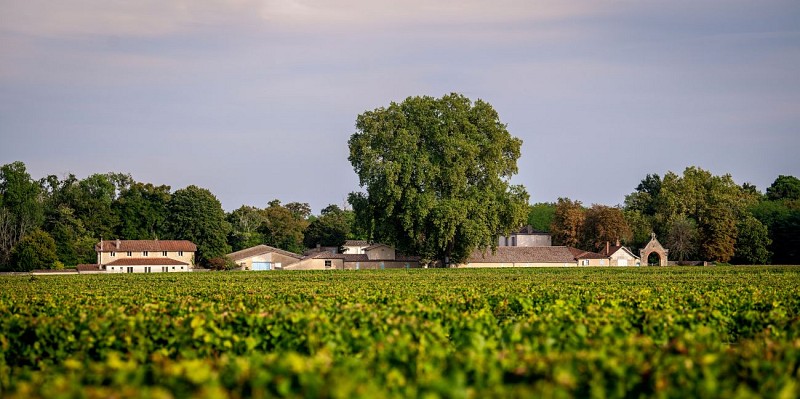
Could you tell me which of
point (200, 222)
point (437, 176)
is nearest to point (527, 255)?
point (437, 176)

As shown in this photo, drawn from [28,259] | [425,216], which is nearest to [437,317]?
[425,216]

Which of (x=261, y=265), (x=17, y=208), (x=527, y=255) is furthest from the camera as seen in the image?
(x=17, y=208)

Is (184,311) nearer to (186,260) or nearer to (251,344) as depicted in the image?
(251,344)

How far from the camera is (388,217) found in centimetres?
8250

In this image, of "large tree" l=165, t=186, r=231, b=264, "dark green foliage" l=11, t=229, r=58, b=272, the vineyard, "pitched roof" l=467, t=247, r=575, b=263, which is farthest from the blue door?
the vineyard

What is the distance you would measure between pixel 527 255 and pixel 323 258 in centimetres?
2325

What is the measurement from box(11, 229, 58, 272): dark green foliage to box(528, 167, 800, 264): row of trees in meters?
64.4

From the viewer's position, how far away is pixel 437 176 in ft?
269

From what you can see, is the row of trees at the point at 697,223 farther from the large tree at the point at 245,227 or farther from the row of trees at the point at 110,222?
the large tree at the point at 245,227

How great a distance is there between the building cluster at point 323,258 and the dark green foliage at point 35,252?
9.07 ft

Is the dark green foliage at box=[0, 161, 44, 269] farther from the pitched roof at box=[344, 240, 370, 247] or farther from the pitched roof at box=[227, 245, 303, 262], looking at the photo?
the pitched roof at box=[344, 240, 370, 247]

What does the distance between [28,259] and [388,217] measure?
48.6 meters

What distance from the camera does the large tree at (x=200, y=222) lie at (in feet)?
397

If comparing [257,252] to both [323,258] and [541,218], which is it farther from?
[541,218]
